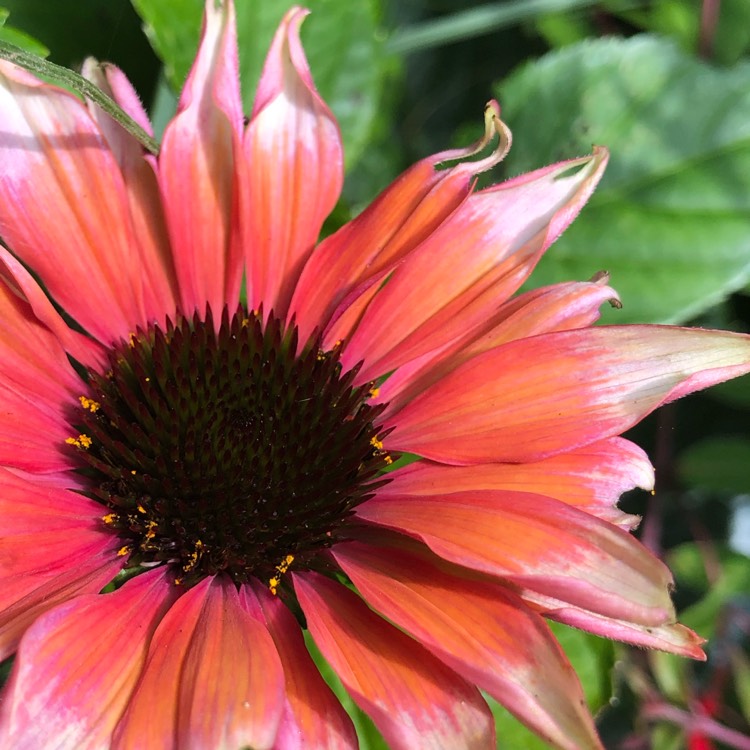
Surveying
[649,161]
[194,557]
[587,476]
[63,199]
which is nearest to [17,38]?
[63,199]

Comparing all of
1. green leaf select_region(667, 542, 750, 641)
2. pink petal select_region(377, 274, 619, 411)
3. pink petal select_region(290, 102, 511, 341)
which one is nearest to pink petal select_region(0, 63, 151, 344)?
pink petal select_region(290, 102, 511, 341)

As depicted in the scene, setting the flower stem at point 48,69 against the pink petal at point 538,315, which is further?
the pink petal at point 538,315

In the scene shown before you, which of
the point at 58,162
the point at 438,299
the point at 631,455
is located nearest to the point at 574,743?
the point at 631,455

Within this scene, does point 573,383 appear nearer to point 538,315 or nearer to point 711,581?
point 538,315

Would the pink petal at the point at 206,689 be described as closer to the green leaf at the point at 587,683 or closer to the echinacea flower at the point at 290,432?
the echinacea flower at the point at 290,432

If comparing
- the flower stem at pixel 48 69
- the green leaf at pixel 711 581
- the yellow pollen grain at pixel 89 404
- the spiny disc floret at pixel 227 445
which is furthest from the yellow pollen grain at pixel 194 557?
the green leaf at pixel 711 581

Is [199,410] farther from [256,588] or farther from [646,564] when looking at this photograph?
[646,564]

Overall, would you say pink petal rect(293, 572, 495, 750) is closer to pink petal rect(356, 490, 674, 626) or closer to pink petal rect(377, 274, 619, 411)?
pink petal rect(356, 490, 674, 626)
